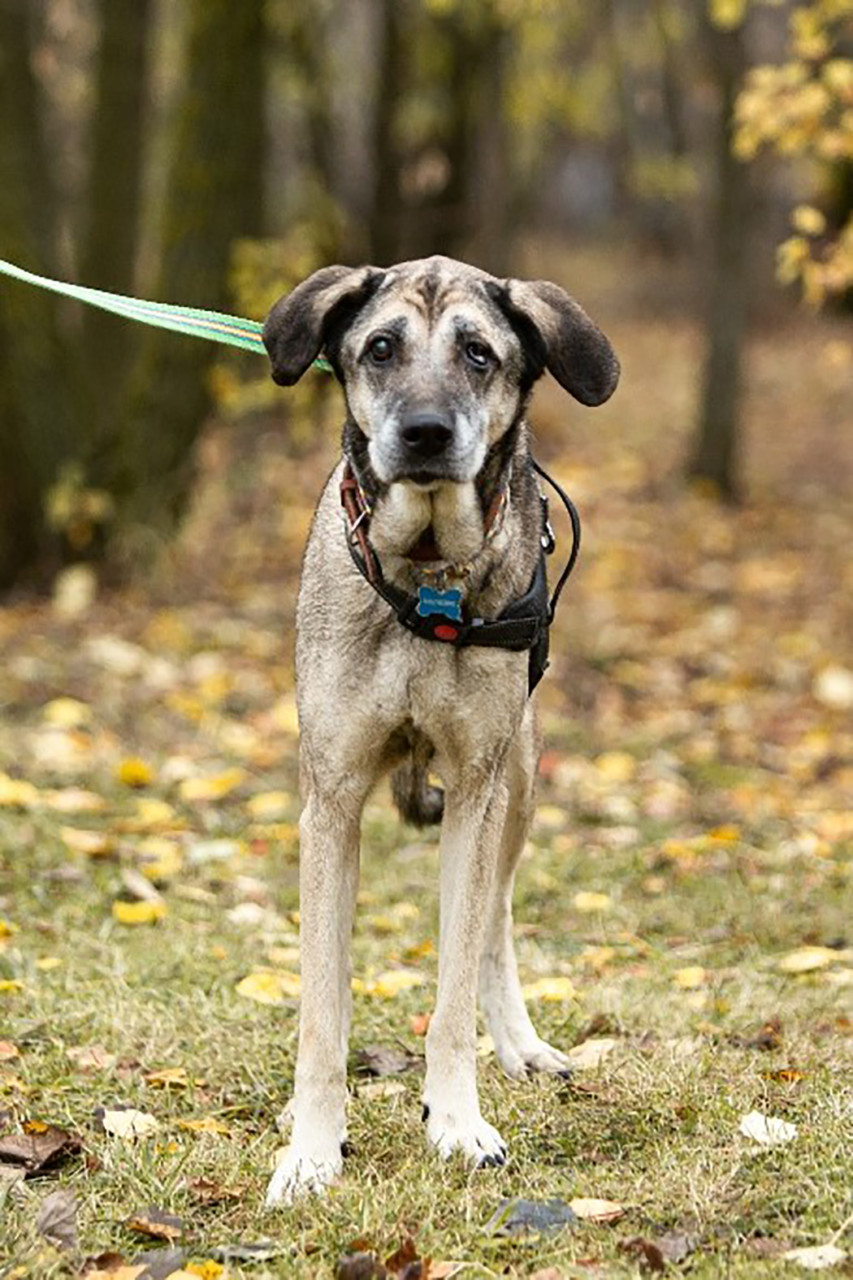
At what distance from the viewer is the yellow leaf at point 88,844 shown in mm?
6543

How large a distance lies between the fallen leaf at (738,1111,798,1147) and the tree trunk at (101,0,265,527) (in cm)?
773

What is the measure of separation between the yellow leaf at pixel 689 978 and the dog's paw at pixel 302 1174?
176 centimetres

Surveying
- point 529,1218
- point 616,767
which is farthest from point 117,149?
point 529,1218

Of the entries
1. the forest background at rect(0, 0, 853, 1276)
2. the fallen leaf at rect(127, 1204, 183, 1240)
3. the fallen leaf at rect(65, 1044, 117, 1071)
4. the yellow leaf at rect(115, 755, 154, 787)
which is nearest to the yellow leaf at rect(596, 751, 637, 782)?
the forest background at rect(0, 0, 853, 1276)

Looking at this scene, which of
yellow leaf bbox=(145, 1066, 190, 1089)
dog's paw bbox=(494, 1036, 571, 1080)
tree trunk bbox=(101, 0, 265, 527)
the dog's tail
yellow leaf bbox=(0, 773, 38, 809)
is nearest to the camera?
the dog's tail

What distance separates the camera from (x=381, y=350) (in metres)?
3.88

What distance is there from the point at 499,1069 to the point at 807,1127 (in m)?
0.97

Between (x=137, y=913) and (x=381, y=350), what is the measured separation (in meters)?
2.64

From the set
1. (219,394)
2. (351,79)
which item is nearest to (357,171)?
(351,79)

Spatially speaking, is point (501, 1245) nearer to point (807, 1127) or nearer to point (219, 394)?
point (807, 1127)

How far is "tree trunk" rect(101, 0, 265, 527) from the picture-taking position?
11094 mm

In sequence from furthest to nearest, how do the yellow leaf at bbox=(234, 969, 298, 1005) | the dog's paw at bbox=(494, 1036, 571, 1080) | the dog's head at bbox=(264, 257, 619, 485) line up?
the yellow leaf at bbox=(234, 969, 298, 1005)
the dog's paw at bbox=(494, 1036, 571, 1080)
the dog's head at bbox=(264, 257, 619, 485)

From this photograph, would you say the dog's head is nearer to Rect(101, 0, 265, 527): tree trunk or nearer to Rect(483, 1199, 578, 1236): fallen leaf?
Rect(483, 1199, 578, 1236): fallen leaf

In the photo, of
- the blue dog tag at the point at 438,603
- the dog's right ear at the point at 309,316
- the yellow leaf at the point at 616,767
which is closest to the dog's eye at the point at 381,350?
the dog's right ear at the point at 309,316
